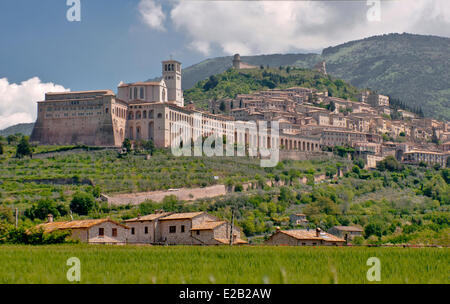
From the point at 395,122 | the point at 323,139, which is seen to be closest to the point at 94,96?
the point at 323,139

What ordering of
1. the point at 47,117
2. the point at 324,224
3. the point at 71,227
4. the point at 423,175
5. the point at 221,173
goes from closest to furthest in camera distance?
the point at 71,227 < the point at 324,224 < the point at 221,173 < the point at 47,117 < the point at 423,175

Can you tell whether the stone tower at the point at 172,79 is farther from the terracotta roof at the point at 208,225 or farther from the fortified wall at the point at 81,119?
the terracotta roof at the point at 208,225

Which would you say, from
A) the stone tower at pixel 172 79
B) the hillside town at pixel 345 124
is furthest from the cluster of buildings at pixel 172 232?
the stone tower at pixel 172 79

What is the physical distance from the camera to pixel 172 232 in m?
40.7

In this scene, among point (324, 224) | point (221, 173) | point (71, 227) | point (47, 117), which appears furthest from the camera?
point (47, 117)

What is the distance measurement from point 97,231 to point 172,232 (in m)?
4.66

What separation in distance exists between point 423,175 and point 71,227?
83470 mm

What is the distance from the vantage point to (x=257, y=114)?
127m

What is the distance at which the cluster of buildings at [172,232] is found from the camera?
3866 centimetres

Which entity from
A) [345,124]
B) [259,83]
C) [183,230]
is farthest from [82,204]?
[259,83]

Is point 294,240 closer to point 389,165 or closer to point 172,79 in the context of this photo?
point 389,165

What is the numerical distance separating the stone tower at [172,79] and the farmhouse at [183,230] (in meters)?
80.8

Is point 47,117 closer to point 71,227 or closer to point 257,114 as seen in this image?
point 257,114
